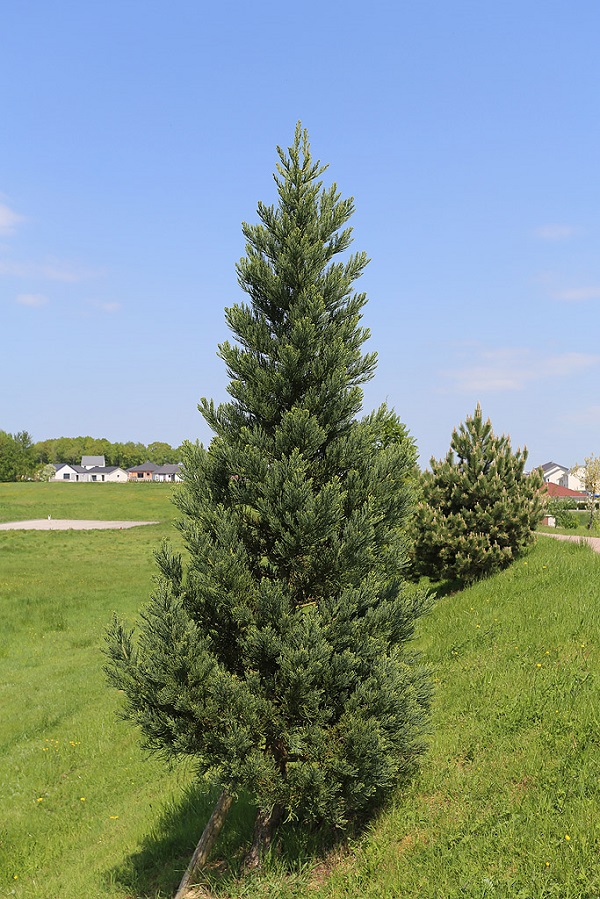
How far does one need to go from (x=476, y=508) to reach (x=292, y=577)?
1037cm

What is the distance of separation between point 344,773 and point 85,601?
2392cm

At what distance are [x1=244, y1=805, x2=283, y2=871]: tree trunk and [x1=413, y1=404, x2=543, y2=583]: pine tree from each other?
1050 cm

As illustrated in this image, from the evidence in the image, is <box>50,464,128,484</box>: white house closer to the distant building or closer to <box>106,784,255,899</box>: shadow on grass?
the distant building

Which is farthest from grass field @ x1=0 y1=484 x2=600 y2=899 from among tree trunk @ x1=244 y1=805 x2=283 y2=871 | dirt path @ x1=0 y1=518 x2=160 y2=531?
dirt path @ x1=0 y1=518 x2=160 y2=531

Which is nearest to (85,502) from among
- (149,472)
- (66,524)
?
(66,524)

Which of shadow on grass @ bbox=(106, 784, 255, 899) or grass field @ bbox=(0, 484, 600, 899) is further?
shadow on grass @ bbox=(106, 784, 255, 899)

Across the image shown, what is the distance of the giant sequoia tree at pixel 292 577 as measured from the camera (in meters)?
8.09

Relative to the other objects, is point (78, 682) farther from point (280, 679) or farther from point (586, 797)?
point (586, 797)

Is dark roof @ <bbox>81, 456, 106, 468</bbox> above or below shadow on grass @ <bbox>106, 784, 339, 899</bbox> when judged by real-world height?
above

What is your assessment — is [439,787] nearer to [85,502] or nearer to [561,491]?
[85,502]

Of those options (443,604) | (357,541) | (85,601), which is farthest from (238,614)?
(85,601)

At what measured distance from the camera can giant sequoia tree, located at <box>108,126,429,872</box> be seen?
8.09 metres

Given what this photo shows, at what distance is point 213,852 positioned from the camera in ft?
30.5

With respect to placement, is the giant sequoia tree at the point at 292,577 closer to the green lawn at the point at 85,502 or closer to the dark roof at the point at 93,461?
the green lawn at the point at 85,502
